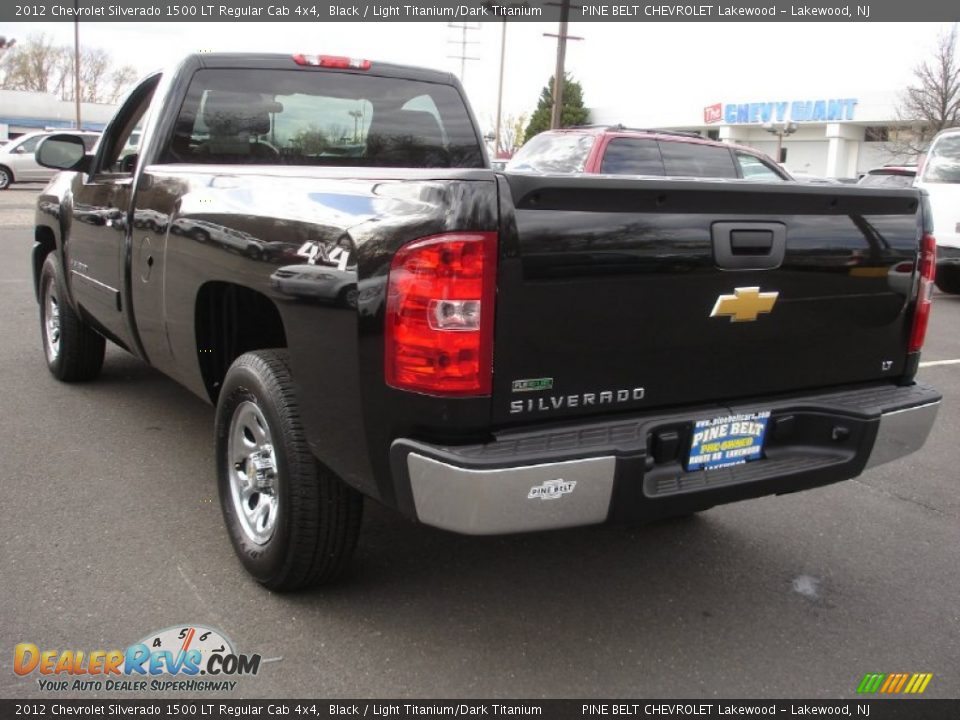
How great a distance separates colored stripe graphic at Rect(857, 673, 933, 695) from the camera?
2.73 metres

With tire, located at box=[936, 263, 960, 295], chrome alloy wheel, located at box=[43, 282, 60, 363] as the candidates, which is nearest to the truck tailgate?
chrome alloy wheel, located at box=[43, 282, 60, 363]

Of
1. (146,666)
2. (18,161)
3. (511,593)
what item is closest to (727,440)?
(511,593)

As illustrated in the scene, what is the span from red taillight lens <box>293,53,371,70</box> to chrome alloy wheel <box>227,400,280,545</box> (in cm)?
205

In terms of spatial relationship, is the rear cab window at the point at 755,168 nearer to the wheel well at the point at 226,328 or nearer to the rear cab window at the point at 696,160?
the rear cab window at the point at 696,160

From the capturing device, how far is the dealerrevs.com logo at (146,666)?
260 cm

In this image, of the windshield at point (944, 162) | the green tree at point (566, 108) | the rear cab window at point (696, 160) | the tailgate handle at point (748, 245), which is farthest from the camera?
the green tree at point (566, 108)

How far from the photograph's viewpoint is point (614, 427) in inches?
103

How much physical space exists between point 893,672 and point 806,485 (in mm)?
646

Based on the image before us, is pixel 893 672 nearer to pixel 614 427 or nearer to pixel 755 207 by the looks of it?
pixel 614 427

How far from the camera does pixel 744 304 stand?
2.79 metres

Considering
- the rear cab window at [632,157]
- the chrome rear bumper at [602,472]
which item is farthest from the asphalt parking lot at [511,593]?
the rear cab window at [632,157]

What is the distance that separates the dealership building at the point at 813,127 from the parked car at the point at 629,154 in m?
32.8

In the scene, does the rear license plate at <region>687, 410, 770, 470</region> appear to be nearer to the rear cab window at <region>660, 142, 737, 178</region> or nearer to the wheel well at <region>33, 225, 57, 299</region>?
the wheel well at <region>33, 225, 57, 299</region>

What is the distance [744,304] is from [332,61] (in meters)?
2.68
